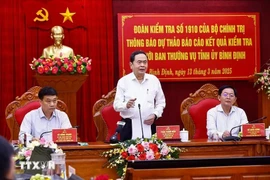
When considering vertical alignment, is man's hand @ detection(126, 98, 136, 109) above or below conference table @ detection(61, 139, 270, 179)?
above

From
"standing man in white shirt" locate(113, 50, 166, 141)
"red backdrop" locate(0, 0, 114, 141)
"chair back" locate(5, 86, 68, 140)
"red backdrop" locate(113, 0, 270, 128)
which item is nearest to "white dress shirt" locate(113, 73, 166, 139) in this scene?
"standing man in white shirt" locate(113, 50, 166, 141)

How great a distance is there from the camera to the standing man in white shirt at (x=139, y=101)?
15.9ft

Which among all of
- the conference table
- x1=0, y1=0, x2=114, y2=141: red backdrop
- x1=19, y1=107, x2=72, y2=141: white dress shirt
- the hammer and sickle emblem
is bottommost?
the conference table

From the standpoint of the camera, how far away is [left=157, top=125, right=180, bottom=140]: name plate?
14.7ft

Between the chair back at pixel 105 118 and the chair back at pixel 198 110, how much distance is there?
2.08 ft

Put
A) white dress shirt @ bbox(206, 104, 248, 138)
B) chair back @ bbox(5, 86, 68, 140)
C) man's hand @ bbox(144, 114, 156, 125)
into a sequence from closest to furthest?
man's hand @ bbox(144, 114, 156, 125)
white dress shirt @ bbox(206, 104, 248, 138)
chair back @ bbox(5, 86, 68, 140)

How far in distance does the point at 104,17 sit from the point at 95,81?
2.71ft

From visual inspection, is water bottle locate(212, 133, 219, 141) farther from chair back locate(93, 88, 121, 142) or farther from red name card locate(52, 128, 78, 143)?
red name card locate(52, 128, 78, 143)

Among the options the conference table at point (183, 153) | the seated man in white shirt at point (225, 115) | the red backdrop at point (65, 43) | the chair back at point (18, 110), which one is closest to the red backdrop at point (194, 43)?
the red backdrop at point (65, 43)

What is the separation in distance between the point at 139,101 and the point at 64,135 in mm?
763

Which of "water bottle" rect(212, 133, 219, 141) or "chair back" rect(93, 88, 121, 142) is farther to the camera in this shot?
"chair back" rect(93, 88, 121, 142)

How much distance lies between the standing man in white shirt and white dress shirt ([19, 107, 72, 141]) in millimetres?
462

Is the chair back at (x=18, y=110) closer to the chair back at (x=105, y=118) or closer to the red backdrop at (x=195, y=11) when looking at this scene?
the chair back at (x=105, y=118)

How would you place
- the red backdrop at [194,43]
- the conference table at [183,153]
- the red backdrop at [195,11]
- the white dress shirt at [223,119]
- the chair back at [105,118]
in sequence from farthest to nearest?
the red backdrop at [195,11] < the red backdrop at [194,43] < the chair back at [105,118] < the white dress shirt at [223,119] < the conference table at [183,153]
